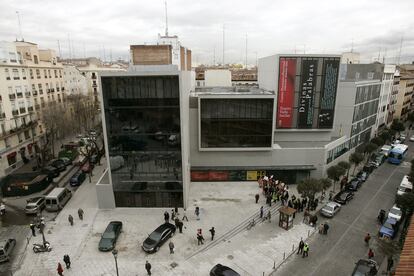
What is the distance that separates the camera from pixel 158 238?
21.3 meters

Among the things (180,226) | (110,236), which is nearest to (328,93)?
(180,226)

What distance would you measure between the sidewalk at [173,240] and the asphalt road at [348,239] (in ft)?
4.80

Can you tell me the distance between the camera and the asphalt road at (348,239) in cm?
1962

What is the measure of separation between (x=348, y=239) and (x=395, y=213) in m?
6.81

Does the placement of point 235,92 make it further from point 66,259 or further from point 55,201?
point 66,259

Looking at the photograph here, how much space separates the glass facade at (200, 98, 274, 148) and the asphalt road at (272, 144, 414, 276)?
11.6m

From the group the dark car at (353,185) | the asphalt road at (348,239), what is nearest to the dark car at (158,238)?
the asphalt road at (348,239)

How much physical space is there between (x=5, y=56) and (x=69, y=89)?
25819mm

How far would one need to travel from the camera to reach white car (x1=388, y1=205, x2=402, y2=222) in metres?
25.0

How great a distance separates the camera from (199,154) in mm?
33531

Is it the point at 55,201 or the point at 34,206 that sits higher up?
the point at 55,201

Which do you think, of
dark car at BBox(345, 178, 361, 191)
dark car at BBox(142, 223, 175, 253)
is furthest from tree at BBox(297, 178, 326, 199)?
dark car at BBox(142, 223, 175, 253)

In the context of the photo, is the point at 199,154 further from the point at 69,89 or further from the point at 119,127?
the point at 69,89

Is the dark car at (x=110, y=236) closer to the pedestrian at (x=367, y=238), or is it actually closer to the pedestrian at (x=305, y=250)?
the pedestrian at (x=305, y=250)
